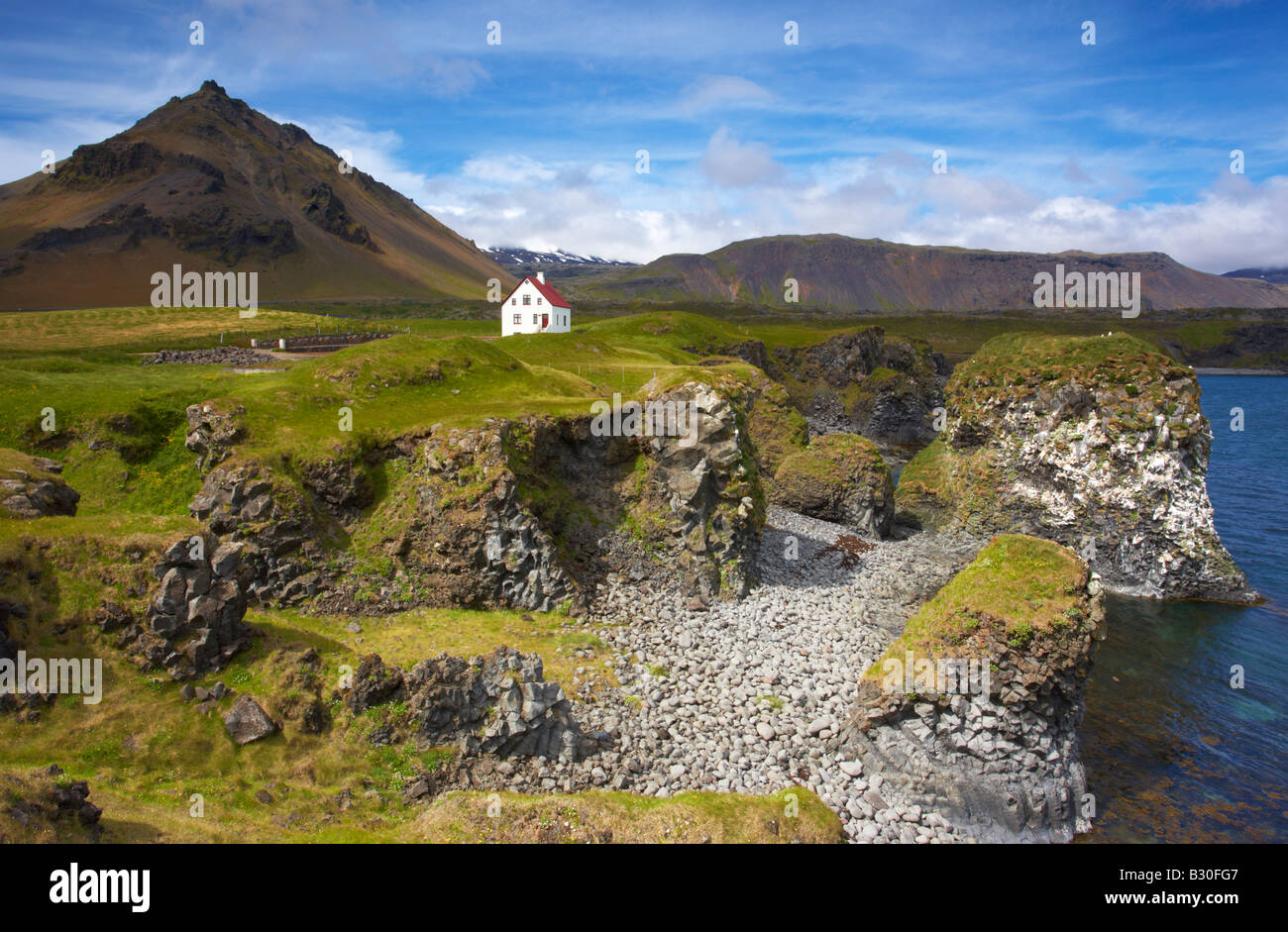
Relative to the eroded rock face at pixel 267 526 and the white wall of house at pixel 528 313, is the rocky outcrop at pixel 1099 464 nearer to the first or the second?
the eroded rock face at pixel 267 526

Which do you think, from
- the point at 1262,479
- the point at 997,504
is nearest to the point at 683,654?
the point at 997,504

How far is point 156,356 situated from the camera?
52438 mm

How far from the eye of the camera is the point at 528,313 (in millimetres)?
85500

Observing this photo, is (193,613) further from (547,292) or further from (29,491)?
(547,292)

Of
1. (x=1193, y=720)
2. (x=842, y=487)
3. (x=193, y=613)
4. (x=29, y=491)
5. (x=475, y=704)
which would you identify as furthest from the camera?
(x=842, y=487)

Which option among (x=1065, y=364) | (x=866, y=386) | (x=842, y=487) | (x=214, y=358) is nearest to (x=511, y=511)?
(x=842, y=487)

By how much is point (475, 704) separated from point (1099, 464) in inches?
1643

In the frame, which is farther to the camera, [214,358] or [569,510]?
[214,358]

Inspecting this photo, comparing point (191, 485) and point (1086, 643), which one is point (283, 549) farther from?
point (1086, 643)

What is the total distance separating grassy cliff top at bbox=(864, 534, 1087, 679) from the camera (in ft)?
71.8

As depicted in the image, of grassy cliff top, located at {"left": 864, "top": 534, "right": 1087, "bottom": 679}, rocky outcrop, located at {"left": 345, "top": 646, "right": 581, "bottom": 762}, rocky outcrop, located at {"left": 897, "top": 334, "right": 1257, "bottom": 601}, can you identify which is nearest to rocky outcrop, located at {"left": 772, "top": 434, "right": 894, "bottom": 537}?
rocky outcrop, located at {"left": 897, "top": 334, "right": 1257, "bottom": 601}

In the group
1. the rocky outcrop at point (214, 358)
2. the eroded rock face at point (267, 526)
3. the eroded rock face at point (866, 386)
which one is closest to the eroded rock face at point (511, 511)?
the eroded rock face at point (267, 526)

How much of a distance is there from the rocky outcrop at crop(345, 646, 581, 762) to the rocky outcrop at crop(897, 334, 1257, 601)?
37.9 m
